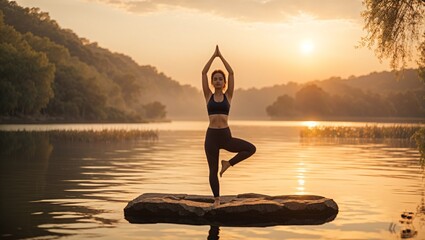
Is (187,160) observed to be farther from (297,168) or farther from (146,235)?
(146,235)

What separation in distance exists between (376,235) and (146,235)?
4.94 m

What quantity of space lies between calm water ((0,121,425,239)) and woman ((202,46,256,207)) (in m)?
2.28

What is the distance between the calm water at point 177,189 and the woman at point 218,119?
7.48ft

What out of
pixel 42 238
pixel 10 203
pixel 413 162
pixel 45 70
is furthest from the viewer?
pixel 45 70

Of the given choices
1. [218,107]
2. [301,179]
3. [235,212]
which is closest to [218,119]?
[218,107]

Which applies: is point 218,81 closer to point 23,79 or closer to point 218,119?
point 218,119

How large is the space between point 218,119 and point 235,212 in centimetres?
232

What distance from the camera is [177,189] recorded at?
2353 cm

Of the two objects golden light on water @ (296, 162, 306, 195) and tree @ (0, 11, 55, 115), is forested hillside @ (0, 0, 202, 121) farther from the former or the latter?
golden light on water @ (296, 162, 306, 195)

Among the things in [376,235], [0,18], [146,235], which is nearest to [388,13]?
[376,235]

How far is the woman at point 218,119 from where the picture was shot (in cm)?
1634

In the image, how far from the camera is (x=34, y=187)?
23469mm

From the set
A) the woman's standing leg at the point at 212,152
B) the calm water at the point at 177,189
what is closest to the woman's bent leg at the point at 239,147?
the woman's standing leg at the point at 212,152

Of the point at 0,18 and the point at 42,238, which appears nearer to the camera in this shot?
the point at 42,238
